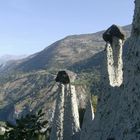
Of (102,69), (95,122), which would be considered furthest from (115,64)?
→ (95,122)

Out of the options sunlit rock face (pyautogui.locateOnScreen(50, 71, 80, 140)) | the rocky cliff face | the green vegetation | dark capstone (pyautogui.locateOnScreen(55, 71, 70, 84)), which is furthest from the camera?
the green vegetation

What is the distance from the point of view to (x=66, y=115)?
75.0 ft

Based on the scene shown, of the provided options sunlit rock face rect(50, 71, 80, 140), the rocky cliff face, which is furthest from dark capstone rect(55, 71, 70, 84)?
the rocky cliff face

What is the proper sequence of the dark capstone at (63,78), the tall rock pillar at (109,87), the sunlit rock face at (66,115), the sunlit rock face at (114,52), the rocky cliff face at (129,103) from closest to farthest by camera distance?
the rocky cliff face at (129,103) < the tall rock pillar at (109,87) < the sunlit rock face at (114,52) < the sunlit rock face at (66,115) < the dark capstone at (63,78)

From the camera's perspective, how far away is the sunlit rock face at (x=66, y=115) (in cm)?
2273

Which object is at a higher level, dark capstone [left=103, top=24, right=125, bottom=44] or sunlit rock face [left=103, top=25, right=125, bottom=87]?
dark capstone [left=103, top=24, right=125, bottom=44]

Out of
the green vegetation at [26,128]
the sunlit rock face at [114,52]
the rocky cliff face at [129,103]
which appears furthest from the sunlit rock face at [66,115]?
the rocky cliff face at [129,103]

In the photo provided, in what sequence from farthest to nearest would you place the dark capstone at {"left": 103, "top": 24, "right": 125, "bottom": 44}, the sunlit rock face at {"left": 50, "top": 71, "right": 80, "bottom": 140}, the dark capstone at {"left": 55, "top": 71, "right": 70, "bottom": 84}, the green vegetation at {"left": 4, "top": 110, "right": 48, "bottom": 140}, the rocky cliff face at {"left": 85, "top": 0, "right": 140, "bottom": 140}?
the green vegetation at {"left": 4, "top": 110, "right": 48, "bottom": 140}
the dark capstone at {"left": 55, "top": 71, "right": 70, "bottom": 84}
the sunlit rock face at {"left": 50, "top": 71, "right": 80, "bottom": 140}
the dark capstone at {"left": 103, "top": 24, "right": 125, "bottom": 44}
the rocky cliff face at {"left": 85, "top": 0, "right": 140, "bottom": 140}

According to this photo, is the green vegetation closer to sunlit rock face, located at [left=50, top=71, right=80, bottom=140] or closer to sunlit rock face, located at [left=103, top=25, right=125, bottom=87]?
sunlit rock face, located at [left=50, top=71, right=80, bottom=140]

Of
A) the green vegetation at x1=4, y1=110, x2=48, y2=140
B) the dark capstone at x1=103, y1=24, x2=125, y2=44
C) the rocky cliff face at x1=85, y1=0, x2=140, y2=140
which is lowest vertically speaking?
the green vegetation at x1=4, y1=110, x2=48, y2=140

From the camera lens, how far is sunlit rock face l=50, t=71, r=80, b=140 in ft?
74.6

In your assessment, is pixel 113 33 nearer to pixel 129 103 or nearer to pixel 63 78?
pixel 63 78

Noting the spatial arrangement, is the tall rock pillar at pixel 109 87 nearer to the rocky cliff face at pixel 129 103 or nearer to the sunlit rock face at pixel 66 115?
the rocky cliff face at pixel 129 103

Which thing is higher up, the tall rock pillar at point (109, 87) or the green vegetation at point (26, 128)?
the tall rock pillar at point (109, 87)
